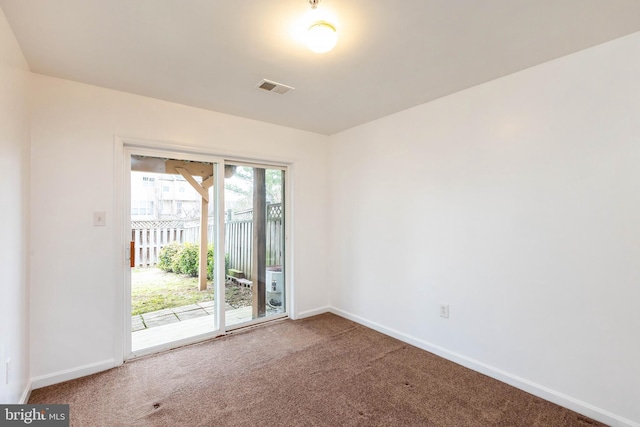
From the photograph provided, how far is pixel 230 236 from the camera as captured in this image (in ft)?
11.3

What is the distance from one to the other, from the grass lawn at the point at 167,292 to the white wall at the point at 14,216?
2.72 ft

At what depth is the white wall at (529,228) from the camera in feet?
6.12

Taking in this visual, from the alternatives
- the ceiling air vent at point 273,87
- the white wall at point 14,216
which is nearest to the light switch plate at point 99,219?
the white wall at point 14,216

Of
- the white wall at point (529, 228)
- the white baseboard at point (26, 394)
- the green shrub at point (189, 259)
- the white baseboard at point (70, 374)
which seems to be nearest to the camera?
the white wall at point (529, 228)

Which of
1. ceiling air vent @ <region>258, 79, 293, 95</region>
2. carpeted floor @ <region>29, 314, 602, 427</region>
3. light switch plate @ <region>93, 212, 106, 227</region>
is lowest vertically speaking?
carpeted floor @ <region>29, 314, 602, 427</region>

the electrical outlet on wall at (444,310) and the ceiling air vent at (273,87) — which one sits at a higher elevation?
the ceiling air vent at (273,87)

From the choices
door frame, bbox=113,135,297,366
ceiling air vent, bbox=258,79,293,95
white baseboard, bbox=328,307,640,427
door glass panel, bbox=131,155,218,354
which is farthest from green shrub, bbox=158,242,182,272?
white baseboard, bbox=328,307,640,427

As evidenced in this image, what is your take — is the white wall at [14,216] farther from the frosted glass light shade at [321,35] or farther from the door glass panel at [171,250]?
the frosted glass light shade at [321,35]

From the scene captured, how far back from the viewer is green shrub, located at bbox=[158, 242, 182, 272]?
3.05m

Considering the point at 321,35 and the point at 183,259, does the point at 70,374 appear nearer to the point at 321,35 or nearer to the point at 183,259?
the point at 183,259

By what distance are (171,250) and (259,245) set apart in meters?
1.04

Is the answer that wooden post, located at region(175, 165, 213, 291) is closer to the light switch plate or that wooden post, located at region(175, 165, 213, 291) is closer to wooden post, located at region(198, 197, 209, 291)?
wooden post, located at region(198, 197, 209, 291)

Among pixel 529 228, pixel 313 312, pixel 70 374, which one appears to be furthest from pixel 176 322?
pixel 529 228

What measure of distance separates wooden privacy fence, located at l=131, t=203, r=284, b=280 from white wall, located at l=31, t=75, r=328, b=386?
32 centimetres
